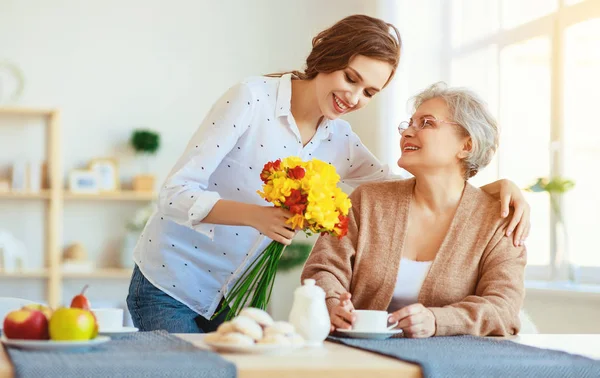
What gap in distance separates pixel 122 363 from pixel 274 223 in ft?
2.13

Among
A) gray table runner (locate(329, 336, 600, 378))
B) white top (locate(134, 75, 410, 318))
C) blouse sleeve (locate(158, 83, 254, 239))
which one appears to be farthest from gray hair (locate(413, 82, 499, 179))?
gray table runner (locate(329, 336, 600, 378))

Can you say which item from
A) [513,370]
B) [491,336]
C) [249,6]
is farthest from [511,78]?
[513,370]

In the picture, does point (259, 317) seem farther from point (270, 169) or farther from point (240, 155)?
point (240, 155)

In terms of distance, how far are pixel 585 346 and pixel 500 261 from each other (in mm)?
388

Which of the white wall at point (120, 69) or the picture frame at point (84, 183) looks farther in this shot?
the white wall at point (120, 69)

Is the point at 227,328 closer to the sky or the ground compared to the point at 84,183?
closer to the ground

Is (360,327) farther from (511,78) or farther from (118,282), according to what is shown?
(118,282)

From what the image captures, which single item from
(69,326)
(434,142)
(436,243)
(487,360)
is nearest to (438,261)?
(436,243)

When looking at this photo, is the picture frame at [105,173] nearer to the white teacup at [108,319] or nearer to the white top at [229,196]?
the white top at [229,196]

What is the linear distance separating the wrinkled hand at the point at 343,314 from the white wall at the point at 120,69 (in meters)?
3.97

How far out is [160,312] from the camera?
2264mm

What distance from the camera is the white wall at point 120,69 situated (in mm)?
5984

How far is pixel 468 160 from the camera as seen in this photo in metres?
2.38

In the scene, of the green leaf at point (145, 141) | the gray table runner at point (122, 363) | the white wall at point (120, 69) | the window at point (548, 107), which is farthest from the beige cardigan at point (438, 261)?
the green leaf at point (145, 141)
